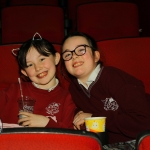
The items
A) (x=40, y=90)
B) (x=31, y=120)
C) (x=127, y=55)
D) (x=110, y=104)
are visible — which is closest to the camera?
(x=31, y=120)

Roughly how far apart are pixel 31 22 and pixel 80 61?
0.81m

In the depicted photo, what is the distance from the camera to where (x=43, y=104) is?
4.46ft

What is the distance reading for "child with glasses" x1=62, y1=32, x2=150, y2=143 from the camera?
3.82 feet

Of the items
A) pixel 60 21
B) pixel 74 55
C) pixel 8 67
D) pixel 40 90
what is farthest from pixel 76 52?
pixel 60 21

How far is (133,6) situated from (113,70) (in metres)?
0.99

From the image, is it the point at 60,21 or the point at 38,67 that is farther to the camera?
the point at 60,21

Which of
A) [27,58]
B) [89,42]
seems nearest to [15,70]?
[27,58]

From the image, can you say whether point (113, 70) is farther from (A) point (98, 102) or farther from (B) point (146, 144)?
(B) point (146, 144)

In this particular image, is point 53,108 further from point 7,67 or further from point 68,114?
point 7,67

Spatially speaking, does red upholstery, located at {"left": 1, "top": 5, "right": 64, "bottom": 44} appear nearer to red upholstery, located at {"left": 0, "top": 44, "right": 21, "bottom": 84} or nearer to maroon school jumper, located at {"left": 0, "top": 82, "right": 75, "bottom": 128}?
red upholstery, located at {"left": 0, "top": 44, "right": 21, "bottom": 84}

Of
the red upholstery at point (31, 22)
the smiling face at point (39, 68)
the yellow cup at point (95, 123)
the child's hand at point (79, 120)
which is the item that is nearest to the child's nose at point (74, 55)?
the smiling face at point (39, 68)

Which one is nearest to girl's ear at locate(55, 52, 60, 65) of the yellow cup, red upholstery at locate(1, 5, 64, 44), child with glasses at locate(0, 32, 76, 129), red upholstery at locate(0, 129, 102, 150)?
child with glasses at locate(0, 32, 76, 129)

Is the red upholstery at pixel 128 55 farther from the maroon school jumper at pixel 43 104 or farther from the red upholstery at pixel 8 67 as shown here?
the red upholstery at pixel 8 67

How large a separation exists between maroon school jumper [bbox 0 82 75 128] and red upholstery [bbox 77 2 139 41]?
799mm
